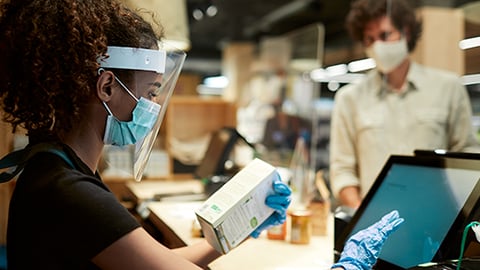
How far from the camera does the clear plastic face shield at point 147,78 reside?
1.15 metres

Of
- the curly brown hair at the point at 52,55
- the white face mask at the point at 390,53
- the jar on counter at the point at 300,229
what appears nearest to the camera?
the curly brown hair at the point at 52,55

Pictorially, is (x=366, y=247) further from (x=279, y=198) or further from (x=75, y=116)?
(x=75, y=116)

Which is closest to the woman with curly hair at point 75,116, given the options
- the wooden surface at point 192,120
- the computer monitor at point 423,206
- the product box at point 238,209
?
the product box at point 238,209

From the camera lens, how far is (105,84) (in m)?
1.13

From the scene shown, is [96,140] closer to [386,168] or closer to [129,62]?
[129,62]

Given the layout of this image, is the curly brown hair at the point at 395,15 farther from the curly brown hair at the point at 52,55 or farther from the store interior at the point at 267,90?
the curly brown hair at the point at 52,55

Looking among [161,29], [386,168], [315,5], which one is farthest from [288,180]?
[315,5]

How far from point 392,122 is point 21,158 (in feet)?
5.50

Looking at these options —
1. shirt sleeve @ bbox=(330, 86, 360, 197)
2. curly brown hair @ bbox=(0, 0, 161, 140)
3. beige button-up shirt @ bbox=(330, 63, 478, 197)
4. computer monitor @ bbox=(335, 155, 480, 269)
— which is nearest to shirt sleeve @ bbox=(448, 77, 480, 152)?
beige button-up shirt @ bbox=(330, 63, 478, 197)

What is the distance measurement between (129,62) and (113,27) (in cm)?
9

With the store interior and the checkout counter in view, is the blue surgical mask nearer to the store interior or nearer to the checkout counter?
the store interior

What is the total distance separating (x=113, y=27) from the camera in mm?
1135

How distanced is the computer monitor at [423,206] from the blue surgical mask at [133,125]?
0.67 m

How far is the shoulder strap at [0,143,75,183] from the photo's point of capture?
3.41ft
